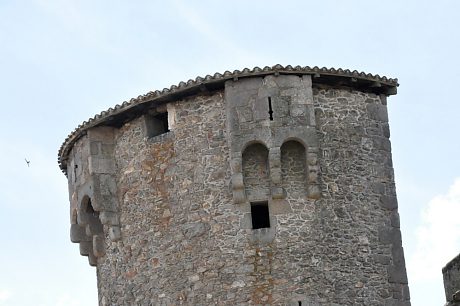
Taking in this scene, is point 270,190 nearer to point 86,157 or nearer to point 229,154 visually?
point 229,154

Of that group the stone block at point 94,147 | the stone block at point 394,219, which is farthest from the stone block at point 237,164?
the stone block at point 94,147

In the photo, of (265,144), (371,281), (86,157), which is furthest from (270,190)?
(86,157)

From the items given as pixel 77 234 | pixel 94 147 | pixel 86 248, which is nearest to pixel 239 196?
pixel 94 147

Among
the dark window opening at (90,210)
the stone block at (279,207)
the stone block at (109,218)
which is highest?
the dark window opening at (90,210)

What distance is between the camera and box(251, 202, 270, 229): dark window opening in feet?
65.5

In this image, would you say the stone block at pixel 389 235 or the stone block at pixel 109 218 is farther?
the stone block at pixel 109 218

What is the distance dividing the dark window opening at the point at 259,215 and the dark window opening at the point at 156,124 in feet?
6.58

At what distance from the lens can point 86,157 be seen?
21.5m

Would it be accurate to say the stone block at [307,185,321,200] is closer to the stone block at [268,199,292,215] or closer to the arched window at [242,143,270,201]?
the stone block at [268,199,292,215]

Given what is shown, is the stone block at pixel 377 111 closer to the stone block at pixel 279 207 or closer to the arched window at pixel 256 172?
the arched window at pixel 256 172

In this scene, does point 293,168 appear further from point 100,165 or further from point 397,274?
point 100,165

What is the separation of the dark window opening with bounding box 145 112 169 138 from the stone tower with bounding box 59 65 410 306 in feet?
0.07

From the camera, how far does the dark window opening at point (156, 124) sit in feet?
68.7

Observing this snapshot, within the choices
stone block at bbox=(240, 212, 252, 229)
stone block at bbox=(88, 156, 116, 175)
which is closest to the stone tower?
stone block at bbox=(240, 212, 252, 229)
